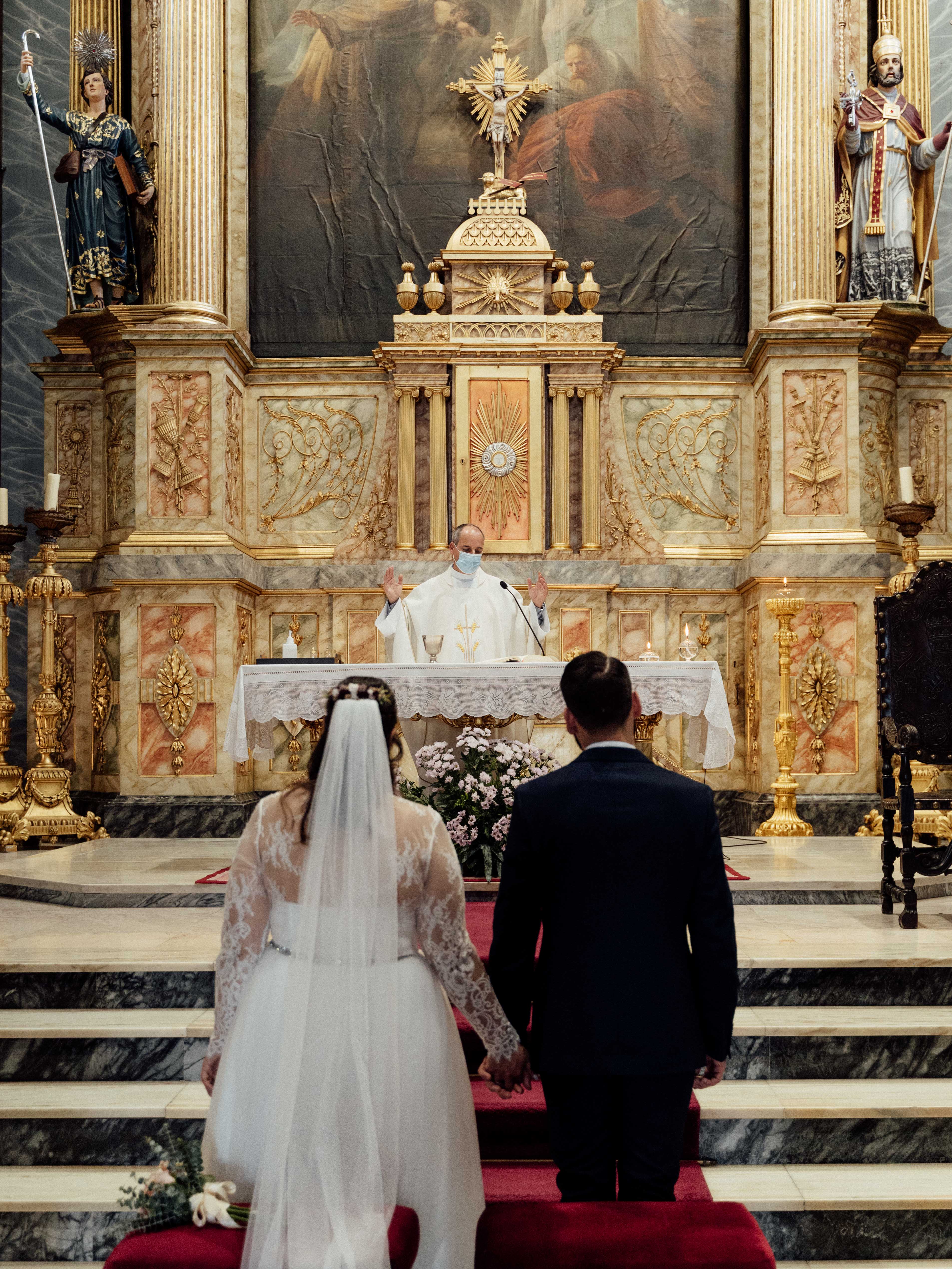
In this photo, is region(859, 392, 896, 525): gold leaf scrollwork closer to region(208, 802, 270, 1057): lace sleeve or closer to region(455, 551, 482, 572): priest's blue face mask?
region(455, 551, 482, 572): priest's blue face mask

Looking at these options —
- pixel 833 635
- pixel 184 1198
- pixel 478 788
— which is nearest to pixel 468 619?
pixel 478 788

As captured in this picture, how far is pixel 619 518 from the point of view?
36.1 feet

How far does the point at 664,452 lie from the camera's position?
1112 cm

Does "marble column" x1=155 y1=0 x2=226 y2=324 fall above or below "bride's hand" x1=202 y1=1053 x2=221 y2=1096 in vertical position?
above

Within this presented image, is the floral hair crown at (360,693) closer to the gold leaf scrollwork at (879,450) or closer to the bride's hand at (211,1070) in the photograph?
the bride's hand at (211,1070)

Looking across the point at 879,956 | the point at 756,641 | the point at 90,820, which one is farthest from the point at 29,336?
the point at 879,956

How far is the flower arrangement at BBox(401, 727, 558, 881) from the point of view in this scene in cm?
666

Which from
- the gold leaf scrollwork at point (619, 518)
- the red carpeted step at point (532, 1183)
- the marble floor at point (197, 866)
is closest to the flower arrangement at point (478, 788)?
the marble floor at point (197, 866)

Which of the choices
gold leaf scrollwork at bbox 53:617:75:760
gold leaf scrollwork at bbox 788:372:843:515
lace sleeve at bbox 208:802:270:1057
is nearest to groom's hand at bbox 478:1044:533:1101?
lace sleeve at bbox 208:802:270:1057

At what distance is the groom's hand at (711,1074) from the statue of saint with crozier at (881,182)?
8.95m

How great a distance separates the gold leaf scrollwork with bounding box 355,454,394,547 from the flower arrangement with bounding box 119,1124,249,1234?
8267mm

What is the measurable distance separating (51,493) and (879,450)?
21.9 feet

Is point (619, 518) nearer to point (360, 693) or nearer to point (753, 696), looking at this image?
point (753, 696)

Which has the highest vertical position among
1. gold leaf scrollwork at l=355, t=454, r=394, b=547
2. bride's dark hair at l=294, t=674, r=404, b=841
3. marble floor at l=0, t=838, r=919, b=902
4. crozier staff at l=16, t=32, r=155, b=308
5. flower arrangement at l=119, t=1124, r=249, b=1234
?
crozier staff at l=16, t=32, r=155, b=308
